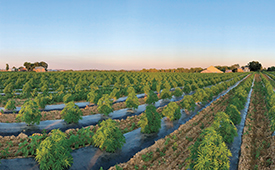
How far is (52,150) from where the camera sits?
5762 mm

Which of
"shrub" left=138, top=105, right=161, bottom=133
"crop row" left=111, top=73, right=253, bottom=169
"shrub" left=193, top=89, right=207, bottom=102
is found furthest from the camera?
"shrub" left=193, top=89, right=207, bottom=102

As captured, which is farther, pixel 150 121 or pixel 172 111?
pixel 172 111

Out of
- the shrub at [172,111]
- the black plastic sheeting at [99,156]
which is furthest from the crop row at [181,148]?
the shrub at [172,111]

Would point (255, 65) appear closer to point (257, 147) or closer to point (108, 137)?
point (257, 147)

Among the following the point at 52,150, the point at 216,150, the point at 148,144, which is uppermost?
the point at 216,150

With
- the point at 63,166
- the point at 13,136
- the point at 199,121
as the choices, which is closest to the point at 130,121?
the point at 199,121

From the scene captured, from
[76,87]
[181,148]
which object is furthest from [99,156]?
[76,87]

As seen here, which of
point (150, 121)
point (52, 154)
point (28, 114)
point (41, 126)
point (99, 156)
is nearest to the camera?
point (52, 154)

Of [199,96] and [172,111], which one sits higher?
[199,96]

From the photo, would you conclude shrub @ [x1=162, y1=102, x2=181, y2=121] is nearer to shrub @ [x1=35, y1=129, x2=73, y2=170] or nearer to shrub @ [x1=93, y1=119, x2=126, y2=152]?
shrub @ [x1=93, y1=119, x2=126, y2=152]

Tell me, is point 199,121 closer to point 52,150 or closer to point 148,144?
point 148,144

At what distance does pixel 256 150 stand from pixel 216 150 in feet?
14.9

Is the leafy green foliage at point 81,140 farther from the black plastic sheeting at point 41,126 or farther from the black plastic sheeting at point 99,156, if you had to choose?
the black plastic sheeting at point 41,126

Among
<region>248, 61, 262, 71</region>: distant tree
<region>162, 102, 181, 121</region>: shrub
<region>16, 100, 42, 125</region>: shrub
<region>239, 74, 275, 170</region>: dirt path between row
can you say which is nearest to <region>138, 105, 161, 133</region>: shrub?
<region>162, 102, 181, 121</region>: shrub
